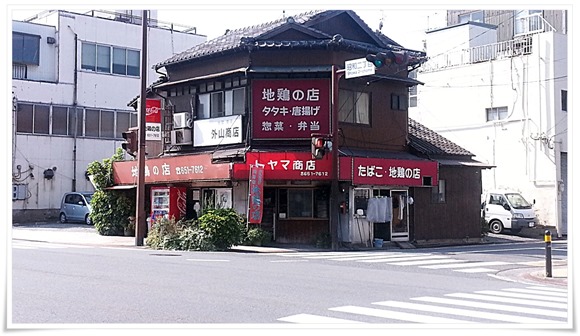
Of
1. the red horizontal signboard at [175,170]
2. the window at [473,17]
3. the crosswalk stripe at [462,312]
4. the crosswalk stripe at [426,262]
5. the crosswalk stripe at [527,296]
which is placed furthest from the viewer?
the window at [473,17]

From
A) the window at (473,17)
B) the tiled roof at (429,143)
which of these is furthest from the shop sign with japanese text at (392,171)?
the window at (473,17)

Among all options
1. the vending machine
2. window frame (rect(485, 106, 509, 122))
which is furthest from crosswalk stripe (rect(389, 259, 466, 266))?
window frame (rect(485, 106, 509, 122))

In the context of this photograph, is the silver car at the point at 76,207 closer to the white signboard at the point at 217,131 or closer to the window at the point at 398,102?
the white signboard at the point at 217,131

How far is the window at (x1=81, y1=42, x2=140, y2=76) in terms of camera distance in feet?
144

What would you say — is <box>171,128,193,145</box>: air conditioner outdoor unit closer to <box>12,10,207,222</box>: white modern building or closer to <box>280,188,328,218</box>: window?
<box>280,188,328,218</box>: window

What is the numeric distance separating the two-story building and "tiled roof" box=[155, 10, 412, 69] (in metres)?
0.06

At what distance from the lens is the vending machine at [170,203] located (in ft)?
94.1

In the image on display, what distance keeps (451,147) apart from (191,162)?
11338 mm

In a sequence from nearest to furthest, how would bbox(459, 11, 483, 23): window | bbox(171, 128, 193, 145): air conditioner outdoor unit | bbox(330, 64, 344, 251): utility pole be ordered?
bbox(330, 64, 344, 251): utility pole < bbox(171, 128, 193, 145): air conditioner outdoor unit < bbox(459, 11, 483, 23): window

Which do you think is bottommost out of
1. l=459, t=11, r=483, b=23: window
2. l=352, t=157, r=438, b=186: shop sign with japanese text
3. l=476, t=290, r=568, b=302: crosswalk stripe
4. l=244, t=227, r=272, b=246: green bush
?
l=476, t=290, r=568, b=302: crosswalk stripe

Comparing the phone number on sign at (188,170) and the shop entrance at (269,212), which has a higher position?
the phone number on sign at (188,170)

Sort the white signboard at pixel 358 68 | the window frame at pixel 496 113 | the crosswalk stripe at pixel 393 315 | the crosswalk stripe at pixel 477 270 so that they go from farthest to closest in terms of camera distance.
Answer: the window frame at pixel 496 113
the white signboard at pixel 358 68
the crosswalk stripe at pixel 477 270
the crosswalk stripe at pixel 393 315

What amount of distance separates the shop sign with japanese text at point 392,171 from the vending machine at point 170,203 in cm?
731

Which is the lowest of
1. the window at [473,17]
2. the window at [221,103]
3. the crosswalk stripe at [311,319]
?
the crosswalk stripe at [311,319]
